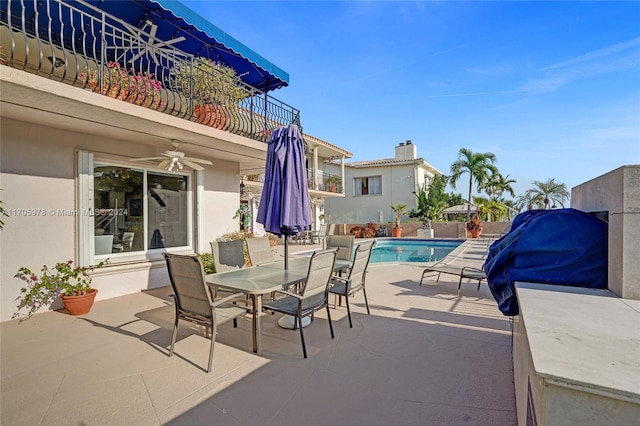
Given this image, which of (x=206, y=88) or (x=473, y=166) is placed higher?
(x=473, y=166)

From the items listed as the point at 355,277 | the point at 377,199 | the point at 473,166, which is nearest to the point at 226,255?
the point at 355,277

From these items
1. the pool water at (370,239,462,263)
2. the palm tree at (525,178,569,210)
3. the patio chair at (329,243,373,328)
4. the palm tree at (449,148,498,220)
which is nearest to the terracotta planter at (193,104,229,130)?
the patio chair at (329,243,373,328)

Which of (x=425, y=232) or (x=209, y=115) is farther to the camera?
(x=425, y=232)

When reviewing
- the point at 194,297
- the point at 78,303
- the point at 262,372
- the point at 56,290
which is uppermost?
the point at 194,297

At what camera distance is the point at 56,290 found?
532 centimetres

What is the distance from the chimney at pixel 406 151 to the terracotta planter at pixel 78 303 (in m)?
23.9

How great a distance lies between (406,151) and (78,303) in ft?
81.4

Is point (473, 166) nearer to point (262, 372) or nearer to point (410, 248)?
point (410, 248)

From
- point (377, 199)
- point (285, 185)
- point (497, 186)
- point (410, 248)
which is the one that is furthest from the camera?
point (377, 199)

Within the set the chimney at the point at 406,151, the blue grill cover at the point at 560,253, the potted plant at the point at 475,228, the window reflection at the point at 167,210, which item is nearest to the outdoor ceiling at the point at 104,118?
the window reflection at the point at 167,210

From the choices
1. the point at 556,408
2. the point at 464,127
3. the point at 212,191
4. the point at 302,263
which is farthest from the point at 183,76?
the point at 464,127

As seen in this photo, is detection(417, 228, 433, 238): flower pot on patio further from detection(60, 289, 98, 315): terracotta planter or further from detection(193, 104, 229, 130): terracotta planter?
detection(60, 289, 98, 315): terracotta planter

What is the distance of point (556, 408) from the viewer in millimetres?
1132

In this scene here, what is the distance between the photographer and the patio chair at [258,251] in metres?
5.80
